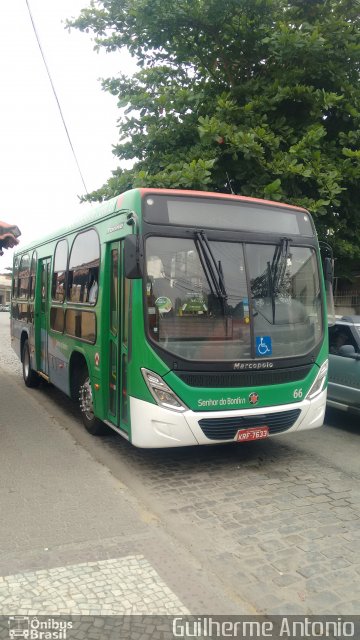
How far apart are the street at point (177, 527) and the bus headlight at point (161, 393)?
821 millimetres

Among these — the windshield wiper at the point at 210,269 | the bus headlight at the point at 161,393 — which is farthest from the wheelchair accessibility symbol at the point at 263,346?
the bus headlight at the point at 161,393

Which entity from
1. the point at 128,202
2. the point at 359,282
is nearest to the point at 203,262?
the point at 128,202

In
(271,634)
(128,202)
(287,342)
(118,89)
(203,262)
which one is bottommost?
(271,634)

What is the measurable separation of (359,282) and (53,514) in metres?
11.4

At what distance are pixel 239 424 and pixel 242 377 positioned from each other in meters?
0.48

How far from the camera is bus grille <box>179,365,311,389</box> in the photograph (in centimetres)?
498

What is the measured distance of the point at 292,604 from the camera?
3057mm

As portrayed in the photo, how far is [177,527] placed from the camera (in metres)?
4.08

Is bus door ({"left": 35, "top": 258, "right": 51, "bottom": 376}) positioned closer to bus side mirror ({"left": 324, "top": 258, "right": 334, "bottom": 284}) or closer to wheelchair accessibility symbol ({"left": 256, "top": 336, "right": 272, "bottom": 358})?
wheelchair accessibility symbol ({"left": 256, "top": 336, "right": 272, "bottom": 358})

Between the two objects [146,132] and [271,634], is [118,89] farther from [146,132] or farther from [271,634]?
[271,634]

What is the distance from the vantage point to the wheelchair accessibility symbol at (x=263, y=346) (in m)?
5.29

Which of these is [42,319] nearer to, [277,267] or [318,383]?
[277,267]

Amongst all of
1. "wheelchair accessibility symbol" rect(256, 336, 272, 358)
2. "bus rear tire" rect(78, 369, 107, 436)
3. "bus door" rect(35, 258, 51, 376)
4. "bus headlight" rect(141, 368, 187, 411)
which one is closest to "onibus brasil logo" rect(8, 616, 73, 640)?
"bus headlight" rect(141, 368, 187, 411)

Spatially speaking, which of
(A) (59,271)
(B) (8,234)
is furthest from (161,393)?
(A) (59,271)
